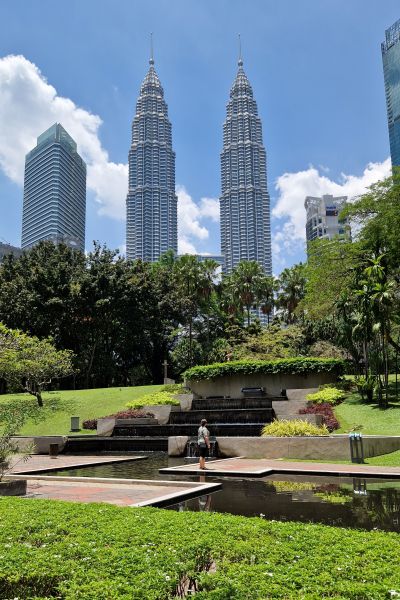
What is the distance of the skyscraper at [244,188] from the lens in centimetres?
14038

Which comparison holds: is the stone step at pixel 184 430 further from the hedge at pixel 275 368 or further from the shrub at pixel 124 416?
the hedge at pixel 275 368

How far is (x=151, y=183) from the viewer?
453ft

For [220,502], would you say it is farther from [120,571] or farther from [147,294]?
[147,294]

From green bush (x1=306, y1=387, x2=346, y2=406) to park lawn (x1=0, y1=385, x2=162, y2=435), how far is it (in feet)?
41.3

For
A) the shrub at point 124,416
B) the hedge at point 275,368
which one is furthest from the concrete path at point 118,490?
the hedge at point 275,368

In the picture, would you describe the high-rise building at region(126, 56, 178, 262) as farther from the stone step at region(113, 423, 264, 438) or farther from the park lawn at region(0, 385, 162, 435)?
the stone step at region(113, 423, 264, 438)

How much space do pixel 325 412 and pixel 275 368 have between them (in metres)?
8.48

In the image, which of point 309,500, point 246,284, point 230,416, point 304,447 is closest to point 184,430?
point 230,416

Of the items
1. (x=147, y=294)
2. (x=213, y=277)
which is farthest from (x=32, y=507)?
(x=213, y=277)

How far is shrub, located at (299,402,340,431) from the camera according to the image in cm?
2405

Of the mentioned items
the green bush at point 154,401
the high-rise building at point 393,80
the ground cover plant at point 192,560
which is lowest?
the ground cover plant at point 192,560

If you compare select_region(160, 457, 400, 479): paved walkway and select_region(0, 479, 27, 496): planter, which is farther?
select_region(160, 457, 400, 479): paved walkway

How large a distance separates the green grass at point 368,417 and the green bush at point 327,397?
1.30 feet

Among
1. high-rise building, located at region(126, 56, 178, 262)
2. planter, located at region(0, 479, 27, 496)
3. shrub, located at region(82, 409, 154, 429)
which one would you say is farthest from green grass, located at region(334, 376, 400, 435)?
high-rise building, located at region(126, 56, 178, 262)
